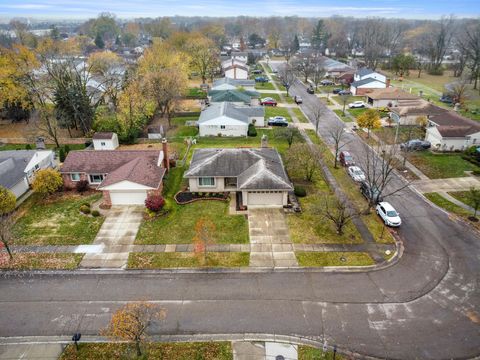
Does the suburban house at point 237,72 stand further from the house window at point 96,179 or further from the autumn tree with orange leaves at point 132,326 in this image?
the autumn tree with orange leaves at point 132,326

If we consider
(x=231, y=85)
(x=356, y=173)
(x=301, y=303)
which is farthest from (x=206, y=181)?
(x=231, y=85)

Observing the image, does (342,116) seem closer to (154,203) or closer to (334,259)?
(334,259)

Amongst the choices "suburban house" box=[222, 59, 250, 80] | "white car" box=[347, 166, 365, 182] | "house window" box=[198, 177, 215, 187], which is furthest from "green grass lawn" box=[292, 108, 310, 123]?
"suburban house" box=[222, 59, 250, 80]

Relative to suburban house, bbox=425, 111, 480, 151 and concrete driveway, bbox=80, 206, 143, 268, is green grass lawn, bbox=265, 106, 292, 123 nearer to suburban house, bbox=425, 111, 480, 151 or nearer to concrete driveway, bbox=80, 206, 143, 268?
suburban house, bbox=425, 111, 480, 151

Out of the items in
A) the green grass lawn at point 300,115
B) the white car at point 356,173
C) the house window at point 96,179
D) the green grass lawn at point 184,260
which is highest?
the house window at point 96,179

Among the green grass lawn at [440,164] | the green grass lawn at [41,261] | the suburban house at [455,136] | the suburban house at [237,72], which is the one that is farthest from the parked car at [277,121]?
the suburban house at [237,72]

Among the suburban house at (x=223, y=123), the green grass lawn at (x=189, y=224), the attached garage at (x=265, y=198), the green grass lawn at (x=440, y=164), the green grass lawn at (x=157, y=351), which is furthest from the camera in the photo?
the suburban house at (x=223, y=123)

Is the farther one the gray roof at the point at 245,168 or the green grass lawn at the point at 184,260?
the gray roof at the point at 245,168

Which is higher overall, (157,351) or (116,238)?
(157,351)
